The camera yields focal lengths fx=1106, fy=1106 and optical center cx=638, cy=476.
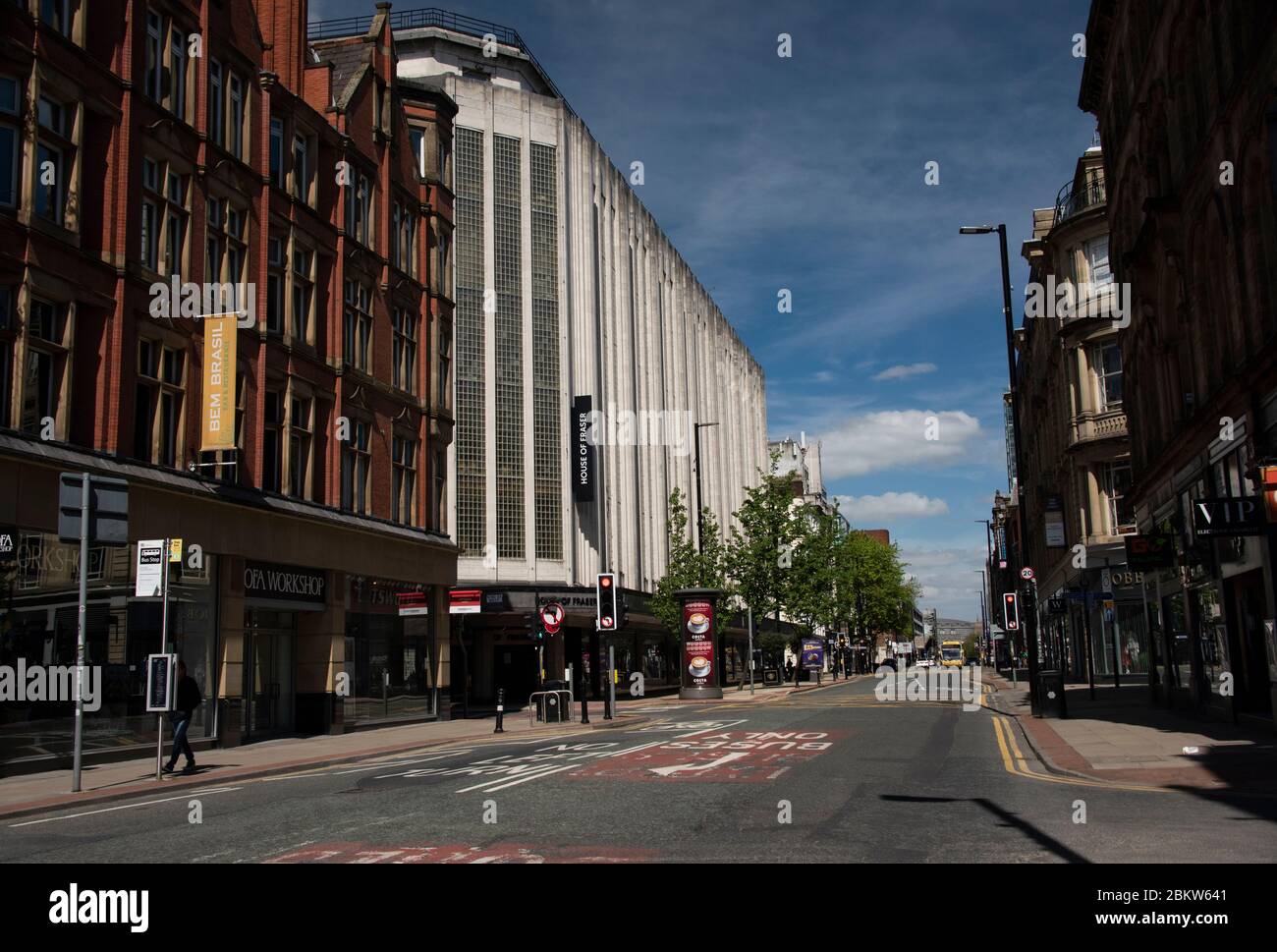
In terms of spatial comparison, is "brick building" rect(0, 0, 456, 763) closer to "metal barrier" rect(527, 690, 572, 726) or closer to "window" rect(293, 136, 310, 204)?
"window" rect(293, 136, 310, 204)

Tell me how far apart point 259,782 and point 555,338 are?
33.3 meters

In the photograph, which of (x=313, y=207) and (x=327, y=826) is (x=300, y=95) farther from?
(x=327, y=826)

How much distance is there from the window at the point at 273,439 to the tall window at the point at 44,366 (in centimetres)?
→ 616

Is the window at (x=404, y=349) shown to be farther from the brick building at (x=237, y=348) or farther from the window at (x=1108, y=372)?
the window at (x=1108, y=372)

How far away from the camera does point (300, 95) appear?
29.1 metres

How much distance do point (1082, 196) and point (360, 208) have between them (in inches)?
1229

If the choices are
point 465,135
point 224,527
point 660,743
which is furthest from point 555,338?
point 660,743

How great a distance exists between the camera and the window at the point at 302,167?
28105mm

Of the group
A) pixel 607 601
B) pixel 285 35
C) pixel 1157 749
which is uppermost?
pixel 285 35

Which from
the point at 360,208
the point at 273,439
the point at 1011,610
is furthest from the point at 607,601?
the point at 1011,610

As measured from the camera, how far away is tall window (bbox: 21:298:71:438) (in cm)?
1912

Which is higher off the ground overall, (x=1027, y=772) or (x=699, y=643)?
(x=699, y=643)

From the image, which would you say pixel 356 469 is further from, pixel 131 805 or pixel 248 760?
pixel 131 805

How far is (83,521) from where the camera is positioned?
640 inches
